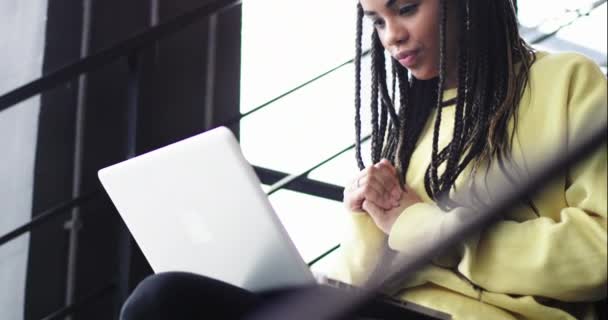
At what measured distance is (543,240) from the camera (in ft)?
2.39

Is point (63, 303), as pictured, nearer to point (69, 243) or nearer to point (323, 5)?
point (69, 243)

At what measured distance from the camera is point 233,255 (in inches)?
31.5

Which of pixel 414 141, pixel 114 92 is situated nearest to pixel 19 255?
pixel 114 92

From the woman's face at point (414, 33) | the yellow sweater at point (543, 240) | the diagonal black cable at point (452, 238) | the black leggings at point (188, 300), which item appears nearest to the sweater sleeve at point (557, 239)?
the yellow sweater at point (543, 240)

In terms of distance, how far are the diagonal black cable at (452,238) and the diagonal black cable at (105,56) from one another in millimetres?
767

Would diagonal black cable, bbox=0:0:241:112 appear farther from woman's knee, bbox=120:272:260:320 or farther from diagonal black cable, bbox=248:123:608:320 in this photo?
diagonal black cable, bbox=248:123:608:320

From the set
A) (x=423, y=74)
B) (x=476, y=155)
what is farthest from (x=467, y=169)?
(x=423, y=74)

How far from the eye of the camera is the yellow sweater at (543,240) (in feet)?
2.36

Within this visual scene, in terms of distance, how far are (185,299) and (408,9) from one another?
47 cm

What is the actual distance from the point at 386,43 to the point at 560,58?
9.2 inches

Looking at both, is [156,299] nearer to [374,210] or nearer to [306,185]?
[374,210]

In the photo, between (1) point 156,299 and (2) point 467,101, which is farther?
(2) point 467,101

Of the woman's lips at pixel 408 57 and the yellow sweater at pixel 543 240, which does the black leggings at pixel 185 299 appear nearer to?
the yellow sweater at pixel 543 240

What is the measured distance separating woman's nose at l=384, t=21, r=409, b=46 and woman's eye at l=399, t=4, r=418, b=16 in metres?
0.01
